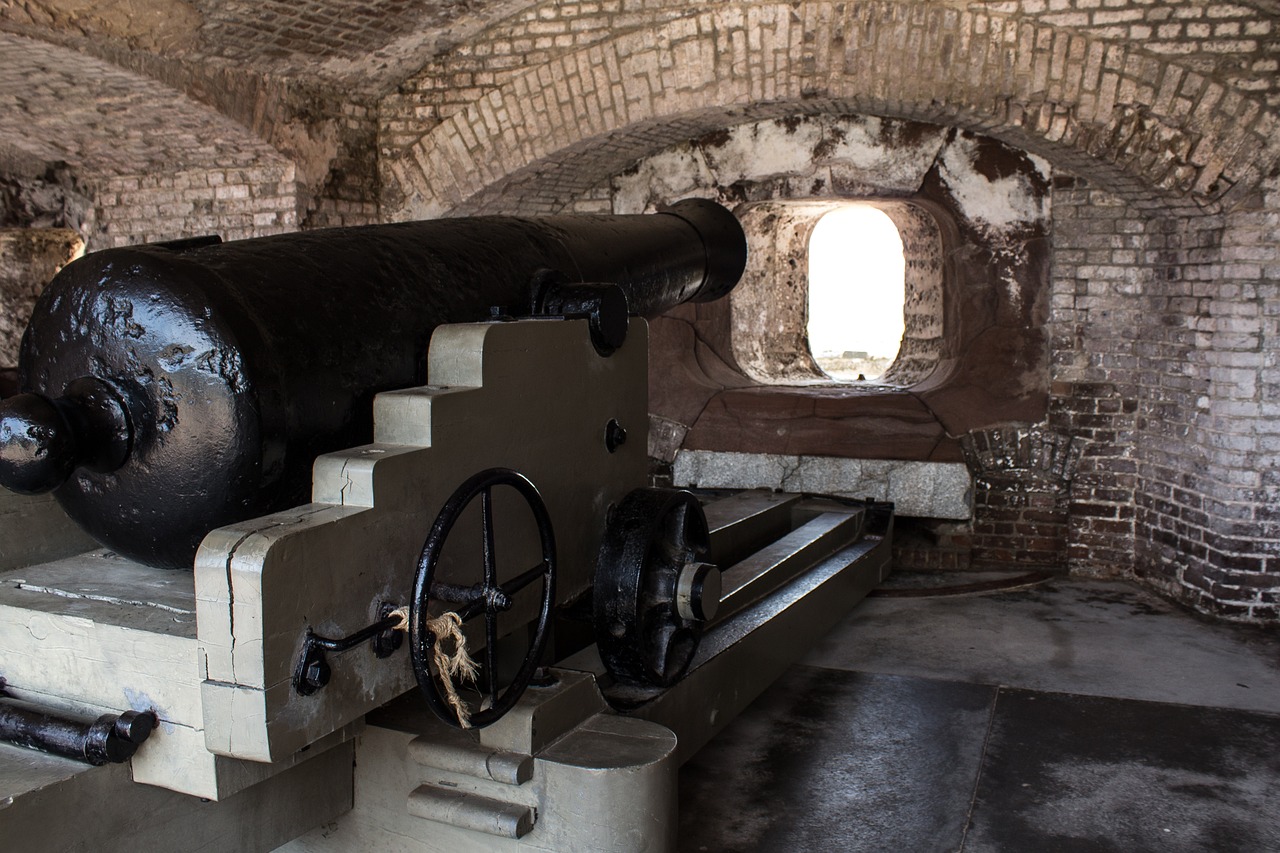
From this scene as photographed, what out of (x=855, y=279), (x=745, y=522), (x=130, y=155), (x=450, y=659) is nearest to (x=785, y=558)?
(x=745, y=522)

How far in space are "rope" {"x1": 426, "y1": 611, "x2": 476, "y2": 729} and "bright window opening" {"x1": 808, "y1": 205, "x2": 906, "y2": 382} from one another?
411 inches

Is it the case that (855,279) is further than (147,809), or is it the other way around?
(855,279)

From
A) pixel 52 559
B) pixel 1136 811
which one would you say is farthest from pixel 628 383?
pixel 1136 811

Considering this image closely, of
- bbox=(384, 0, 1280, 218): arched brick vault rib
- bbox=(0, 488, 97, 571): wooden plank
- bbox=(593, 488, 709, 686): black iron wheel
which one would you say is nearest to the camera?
bbox=(0, 488, 97, 571): wooden plank

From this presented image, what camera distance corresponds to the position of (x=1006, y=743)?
11.2 ft

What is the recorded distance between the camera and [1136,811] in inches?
117

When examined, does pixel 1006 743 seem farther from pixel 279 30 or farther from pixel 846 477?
pixel 279 30

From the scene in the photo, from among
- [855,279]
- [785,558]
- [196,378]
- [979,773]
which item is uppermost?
[855,279]

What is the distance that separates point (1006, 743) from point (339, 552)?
233 centimetres

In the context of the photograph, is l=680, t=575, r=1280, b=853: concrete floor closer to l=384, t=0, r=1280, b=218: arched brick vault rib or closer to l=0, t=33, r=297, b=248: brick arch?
l=384, t=0, r=1280, b=218: arched brick vault rib

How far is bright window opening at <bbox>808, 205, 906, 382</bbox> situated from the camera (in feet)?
40.8

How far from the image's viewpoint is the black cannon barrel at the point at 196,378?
184 centimetres

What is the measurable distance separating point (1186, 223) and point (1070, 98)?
0.73 metres

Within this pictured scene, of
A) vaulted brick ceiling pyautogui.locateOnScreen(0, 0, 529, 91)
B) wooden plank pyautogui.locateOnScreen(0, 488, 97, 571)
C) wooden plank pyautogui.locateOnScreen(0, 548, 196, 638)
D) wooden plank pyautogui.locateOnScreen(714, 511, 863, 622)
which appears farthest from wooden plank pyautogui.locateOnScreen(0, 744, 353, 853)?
vaulted brick ceiling pyautogui.locateOnScreen(0, 0, 529, 91)
